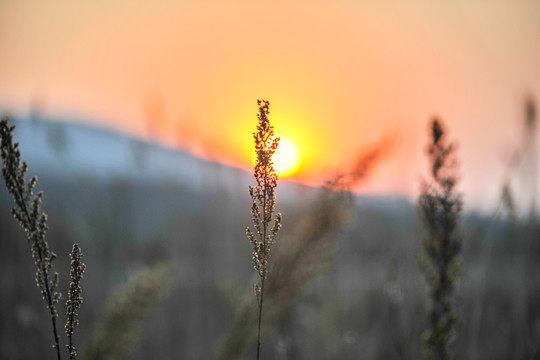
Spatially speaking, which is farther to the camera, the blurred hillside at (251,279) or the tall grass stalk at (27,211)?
the blurred hillside at (251,279)

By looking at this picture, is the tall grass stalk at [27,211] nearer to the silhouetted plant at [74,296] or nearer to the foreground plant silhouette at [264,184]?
the silhouetted plant at [74,296]

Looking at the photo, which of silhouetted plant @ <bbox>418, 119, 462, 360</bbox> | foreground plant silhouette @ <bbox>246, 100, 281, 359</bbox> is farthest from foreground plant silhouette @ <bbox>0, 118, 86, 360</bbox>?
silhouetted plant @ <bbox>418, 119, 462, 360</bbox>

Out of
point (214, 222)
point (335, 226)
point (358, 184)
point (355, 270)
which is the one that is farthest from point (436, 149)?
point (355, 270)

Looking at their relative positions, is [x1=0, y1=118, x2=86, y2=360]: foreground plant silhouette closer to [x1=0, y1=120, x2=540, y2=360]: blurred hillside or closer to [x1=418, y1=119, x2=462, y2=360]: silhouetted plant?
[x1=0, y1=120, x2=540, y2=360]: blurred hillside

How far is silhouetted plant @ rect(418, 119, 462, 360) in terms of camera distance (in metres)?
1.79

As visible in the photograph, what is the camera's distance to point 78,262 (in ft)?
4.15

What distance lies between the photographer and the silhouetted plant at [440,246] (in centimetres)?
179

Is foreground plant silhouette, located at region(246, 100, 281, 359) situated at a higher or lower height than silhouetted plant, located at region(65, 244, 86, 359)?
higher

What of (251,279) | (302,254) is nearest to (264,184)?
(302,254)

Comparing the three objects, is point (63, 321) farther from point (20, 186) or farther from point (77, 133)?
point (77, 133)

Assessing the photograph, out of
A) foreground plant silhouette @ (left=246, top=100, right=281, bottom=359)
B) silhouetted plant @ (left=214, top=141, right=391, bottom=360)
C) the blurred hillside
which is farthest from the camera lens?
the blurred hillside

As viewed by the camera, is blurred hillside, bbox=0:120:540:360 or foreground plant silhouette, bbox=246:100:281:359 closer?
foreground plant silhouette, bbox=246:100:281:359

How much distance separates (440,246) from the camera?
1.81 meters

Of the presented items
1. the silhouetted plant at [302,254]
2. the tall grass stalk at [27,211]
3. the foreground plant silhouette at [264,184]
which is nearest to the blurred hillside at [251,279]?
the silhouetted plant at [302,254]
